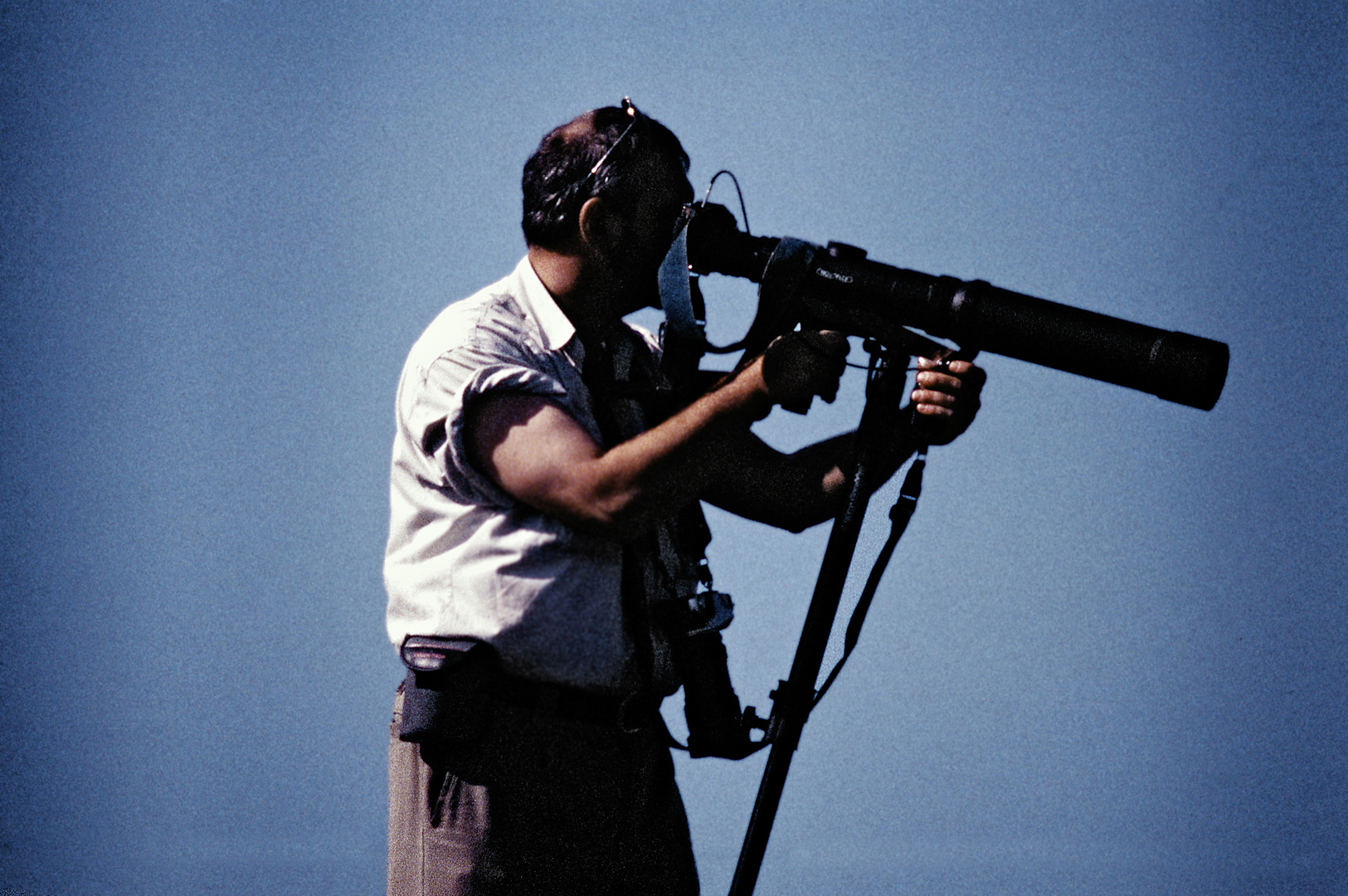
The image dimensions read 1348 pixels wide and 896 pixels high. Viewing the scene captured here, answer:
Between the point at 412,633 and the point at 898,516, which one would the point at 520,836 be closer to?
the point at 412,633

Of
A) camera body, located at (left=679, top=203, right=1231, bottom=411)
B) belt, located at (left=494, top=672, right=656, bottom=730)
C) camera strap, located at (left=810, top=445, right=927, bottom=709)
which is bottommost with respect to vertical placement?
belt, located at (left=494, top=672, right=656, bottom=730)

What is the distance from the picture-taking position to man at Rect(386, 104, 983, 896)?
935mm

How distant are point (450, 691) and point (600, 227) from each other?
443 millimetres

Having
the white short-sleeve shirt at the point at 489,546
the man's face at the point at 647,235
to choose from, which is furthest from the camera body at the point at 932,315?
the white short-sleeve shirt at the point at 489,546

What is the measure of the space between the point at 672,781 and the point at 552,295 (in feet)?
1.57

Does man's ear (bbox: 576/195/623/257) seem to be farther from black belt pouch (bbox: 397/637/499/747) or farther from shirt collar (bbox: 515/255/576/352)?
black belt pouch (bbox: 397/637/499/747)

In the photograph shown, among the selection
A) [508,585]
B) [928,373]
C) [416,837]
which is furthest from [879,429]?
[416,837]

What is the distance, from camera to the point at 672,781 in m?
1.15

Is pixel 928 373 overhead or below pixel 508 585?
overhead

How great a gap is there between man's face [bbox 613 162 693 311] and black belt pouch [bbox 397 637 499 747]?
368 millimetres

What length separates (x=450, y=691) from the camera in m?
0.98

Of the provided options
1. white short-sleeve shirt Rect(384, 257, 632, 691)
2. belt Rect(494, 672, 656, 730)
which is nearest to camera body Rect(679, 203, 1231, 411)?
white short-sleeve shirt Rect(384, 257, 632, 691)

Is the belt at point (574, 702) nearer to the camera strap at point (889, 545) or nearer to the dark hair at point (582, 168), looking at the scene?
the camera strap at point (889, 545)

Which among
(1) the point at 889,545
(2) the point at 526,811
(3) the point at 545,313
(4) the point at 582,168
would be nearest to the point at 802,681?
(1) the point at 889,545
